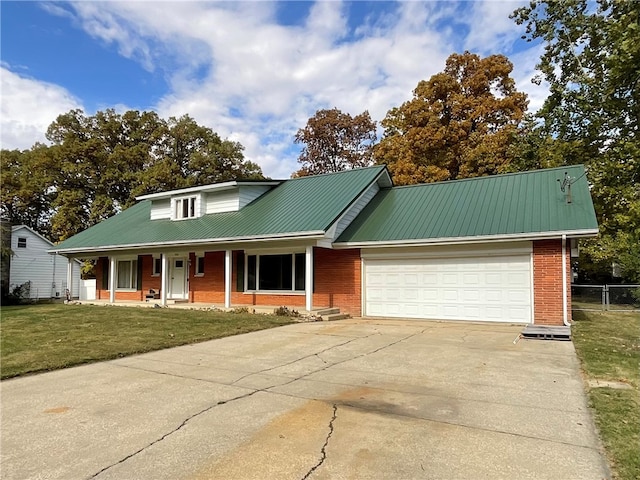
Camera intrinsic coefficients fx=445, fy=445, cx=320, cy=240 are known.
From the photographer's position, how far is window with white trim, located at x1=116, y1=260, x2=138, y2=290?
22297mm

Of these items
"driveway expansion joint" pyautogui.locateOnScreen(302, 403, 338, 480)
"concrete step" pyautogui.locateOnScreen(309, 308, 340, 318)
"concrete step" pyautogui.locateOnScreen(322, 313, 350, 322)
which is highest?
"driveway expansion joint" pyautogui.locateOnScreen(302, 403, 338, 480)

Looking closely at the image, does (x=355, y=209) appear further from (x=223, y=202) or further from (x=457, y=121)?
(x=457, y=121)

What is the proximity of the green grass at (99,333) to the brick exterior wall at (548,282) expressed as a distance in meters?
7.19

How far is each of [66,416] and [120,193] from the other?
3474cm

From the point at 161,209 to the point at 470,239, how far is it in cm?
1554

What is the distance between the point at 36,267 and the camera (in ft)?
105

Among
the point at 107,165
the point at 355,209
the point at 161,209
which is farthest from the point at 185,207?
the point at 107,165

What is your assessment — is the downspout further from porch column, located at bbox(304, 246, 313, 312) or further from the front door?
the front door

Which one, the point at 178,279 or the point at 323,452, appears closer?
the point at 323,452

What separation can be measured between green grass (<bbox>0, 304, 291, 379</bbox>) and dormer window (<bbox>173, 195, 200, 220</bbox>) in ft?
20.7

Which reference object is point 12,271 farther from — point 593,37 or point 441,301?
point 593,37

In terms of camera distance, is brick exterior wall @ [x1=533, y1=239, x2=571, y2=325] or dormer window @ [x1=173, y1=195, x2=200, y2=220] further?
dormer window @ [x1=173, y1=195, x2=200, y2=220]

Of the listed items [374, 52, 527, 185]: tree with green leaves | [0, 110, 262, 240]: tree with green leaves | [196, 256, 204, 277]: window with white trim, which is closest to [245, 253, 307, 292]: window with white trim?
[196, 256, 204, 277]: window with white trim

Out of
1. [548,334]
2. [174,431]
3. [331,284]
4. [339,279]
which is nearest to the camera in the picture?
[174,431]
